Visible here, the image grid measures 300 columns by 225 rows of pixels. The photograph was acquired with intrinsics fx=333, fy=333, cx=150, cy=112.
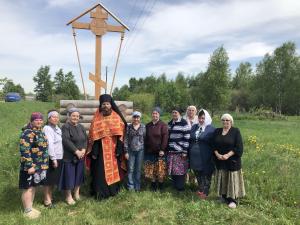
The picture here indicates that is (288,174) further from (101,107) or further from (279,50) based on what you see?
(279,50)

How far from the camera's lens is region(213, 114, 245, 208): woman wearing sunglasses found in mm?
5520

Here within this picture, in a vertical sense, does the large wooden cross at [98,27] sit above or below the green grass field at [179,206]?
above

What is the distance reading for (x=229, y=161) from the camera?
556 cm

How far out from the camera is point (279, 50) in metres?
43.0

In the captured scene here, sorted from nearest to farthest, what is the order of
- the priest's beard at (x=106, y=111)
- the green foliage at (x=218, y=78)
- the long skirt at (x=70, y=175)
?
the long skirt at (x=70, y=175) < the priest's beard at (x=106, y=111) < the green foliage at (x=218, y=78)

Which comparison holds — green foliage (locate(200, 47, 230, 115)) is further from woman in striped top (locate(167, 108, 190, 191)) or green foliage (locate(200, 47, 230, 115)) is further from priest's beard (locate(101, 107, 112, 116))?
priest's beard (locate(101, 107, 112, 116))

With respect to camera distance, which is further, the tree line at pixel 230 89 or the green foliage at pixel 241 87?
the green foliage at pixel 241 87

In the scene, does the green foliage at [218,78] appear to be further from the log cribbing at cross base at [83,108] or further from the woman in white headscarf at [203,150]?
the woman in white headscarf at [203,150]

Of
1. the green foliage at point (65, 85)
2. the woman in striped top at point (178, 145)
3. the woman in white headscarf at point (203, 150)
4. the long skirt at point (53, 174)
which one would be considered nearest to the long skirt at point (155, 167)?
the woman in striped top at point (178, 145)


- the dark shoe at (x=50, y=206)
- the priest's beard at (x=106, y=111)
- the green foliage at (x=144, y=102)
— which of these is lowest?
the dark shoe at (x=50, y=206)

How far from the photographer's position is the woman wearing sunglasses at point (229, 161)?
217 inches

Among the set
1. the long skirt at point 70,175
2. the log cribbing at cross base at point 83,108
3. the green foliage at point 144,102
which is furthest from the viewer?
the green foliage at point 144,102

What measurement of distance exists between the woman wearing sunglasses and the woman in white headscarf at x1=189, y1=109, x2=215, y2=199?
0.91 ft

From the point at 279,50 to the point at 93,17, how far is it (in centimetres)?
4031
